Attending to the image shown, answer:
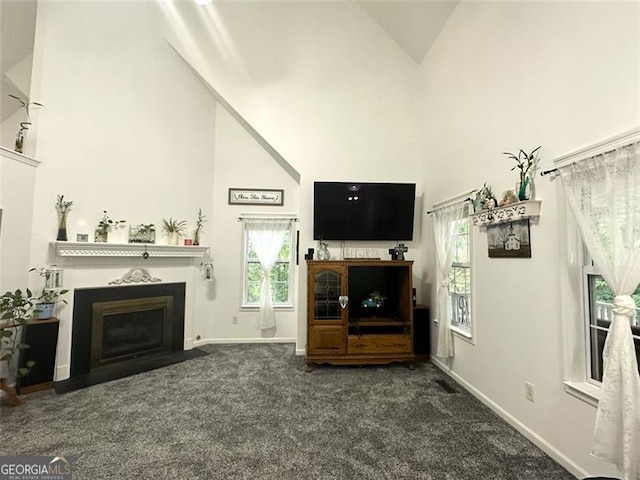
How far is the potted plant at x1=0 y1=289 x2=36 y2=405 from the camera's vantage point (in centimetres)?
262

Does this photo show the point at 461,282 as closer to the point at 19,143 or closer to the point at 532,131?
the point at 532,131

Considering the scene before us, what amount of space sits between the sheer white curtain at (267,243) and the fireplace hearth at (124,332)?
119 cm

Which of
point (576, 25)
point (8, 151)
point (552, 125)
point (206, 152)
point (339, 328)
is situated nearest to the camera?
point (576, 25)

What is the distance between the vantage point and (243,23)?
4270mm

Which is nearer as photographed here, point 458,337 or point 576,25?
point 576,25

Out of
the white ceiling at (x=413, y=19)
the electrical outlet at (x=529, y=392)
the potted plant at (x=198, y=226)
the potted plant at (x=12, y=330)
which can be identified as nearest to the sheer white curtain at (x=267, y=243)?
the potted plant at (x=198, y=226)

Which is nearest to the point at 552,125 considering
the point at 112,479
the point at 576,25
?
the point at 576,25

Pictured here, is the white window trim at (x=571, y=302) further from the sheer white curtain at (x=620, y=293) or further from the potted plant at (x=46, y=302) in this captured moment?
the potted plant at (x=46, y=302)

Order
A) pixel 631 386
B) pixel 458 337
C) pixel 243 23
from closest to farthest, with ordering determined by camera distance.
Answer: pixel 631 386 → pixel 458 337 → pixel 243 23

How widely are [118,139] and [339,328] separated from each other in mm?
3770

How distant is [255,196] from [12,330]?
3.24 metres

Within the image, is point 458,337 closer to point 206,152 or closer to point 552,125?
point 552,125

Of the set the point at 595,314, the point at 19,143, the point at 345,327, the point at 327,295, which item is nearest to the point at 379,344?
the point at 345,327

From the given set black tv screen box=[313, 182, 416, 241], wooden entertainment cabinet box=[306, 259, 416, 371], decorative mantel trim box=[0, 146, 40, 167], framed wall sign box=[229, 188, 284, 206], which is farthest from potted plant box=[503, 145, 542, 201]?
decorative mantel trim box=[0, 146, 40, 167]
